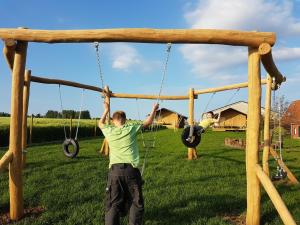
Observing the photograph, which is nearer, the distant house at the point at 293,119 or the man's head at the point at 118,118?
→ the man's head at the point at 118,118

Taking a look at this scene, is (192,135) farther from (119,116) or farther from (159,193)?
(119,116)

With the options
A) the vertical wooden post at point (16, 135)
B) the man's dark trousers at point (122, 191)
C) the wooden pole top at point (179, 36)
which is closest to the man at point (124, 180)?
the man's dark trousers at point (122, 191)

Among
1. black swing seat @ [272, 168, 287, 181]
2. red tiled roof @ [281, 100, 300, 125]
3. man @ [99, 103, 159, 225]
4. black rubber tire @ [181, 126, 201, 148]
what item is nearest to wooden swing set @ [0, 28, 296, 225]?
man @ [99, 103, 159, 225]

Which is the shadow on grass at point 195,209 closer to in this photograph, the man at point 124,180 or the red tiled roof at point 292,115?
the man at point 124,180

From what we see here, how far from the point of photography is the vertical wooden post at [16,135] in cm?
682

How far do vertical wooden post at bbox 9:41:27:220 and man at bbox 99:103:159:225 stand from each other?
1.84 meters

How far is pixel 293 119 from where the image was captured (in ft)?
181

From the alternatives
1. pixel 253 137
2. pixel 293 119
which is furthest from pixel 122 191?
pixel 293 119

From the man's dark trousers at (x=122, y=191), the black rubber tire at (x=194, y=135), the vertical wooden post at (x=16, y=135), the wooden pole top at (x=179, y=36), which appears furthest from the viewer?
the black rubber tire at (x=194, y=135)

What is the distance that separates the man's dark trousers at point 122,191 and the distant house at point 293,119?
152 feet

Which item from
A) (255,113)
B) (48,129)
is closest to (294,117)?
(48,129)

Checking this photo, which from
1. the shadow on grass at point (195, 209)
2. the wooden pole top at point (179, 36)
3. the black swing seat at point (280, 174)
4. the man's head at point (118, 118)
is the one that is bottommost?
the shadow on grass at point (195, 209)

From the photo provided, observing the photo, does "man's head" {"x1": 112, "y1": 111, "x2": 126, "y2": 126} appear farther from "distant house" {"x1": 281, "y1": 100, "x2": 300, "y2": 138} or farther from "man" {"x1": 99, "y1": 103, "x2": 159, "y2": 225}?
"distant house" {"x1": 281, "y1": 100, "x2": 300, "y2": 138}

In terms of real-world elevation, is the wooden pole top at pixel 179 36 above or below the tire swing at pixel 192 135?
above
